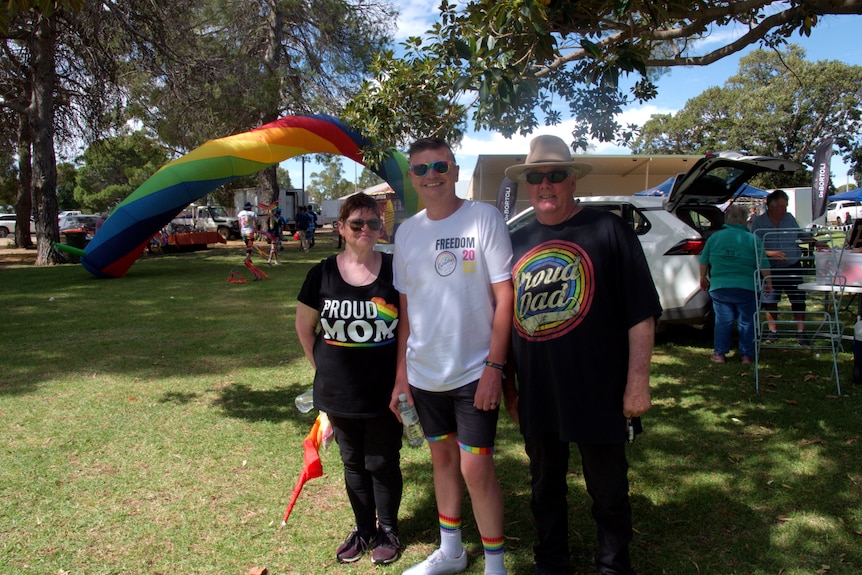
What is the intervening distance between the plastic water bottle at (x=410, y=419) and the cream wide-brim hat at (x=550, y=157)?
1115 millimetres

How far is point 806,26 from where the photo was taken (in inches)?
177

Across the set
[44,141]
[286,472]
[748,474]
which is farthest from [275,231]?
[748,474]

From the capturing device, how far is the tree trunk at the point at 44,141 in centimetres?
1705

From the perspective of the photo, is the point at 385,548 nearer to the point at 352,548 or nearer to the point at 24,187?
the point at 352,548

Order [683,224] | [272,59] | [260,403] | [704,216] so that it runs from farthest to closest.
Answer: [272,59]
[704,216]
[683,224]
[260,403]

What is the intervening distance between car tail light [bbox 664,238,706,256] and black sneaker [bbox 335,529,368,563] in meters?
5.14

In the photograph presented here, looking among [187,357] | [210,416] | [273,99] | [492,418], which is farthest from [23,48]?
[492,418]

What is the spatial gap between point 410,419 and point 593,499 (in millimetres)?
846

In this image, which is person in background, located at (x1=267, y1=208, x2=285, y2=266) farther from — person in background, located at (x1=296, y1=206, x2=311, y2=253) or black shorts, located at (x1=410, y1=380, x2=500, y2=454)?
black shorts, located at (x1=410, y1=380, x2=500, y2=454)

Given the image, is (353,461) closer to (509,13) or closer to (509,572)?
(509,572)

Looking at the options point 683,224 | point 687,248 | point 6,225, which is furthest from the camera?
point 6,225

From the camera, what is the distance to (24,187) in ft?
79.3

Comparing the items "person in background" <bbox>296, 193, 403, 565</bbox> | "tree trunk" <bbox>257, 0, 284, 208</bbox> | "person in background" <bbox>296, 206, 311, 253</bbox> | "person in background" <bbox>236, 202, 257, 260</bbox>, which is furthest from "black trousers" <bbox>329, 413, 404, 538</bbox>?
"person in background" <bbox>296, 206, 311, 253</bbox>

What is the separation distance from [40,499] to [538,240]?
10.9 feet
